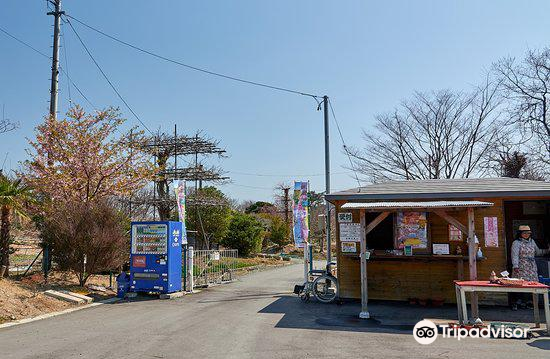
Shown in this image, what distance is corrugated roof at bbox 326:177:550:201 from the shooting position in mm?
10047

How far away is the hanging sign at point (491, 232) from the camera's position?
10438 millimetres

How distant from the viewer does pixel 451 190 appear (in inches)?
420

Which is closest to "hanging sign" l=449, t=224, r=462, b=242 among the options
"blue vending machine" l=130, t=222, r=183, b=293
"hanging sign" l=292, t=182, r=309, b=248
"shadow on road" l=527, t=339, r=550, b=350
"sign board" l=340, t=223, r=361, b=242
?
"sign board" l=340, t=223, r=361, b=242

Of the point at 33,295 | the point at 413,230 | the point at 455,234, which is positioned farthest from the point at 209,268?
the point at 455,234

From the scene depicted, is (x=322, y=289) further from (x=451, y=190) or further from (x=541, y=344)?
(x=541, y=344)

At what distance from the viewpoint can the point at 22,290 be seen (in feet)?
35.8

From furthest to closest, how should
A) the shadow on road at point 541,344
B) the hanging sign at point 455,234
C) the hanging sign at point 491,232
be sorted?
the hanging sign at point 455,234
the hanging sign at point 491,232
the shadow on road at point 541,344

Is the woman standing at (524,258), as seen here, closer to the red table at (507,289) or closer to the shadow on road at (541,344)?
the red table at (507,289)

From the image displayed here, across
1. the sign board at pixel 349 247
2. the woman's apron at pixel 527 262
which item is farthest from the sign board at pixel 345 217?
the woman's apron at pixel 527 262

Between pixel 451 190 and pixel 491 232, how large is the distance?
1357mm

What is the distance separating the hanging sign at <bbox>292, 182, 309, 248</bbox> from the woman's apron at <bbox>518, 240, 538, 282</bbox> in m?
6.14

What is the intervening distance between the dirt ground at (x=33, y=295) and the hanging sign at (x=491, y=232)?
10277 millimetres

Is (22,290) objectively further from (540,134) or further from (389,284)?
(540,134)

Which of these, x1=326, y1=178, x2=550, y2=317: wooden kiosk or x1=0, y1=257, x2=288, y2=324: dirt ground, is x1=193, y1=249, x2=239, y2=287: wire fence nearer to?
x1=0, y1=257, x2=288, y2=324: dirt ground
